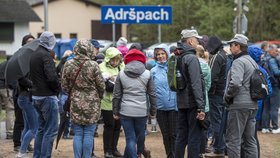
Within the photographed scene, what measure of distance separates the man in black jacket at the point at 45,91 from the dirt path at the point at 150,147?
4.47 feet

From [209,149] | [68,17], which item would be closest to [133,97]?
[209,149]

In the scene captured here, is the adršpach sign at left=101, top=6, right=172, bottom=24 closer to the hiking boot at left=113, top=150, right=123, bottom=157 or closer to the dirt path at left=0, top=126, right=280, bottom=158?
the dirt path at left=0, top=126, right=280, bottom=158

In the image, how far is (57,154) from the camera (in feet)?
35.5

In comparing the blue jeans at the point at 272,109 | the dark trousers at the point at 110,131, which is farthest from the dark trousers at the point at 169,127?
the blue jeans at the point at 272,109

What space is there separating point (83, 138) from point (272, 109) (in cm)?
635

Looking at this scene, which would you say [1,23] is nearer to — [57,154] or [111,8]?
[111,8]

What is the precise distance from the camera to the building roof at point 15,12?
154 ft

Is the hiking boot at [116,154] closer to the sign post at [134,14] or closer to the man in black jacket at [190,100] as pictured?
the man in black jacket at [190,100]

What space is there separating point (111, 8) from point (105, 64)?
6294 millimetres

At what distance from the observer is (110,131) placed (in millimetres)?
10289

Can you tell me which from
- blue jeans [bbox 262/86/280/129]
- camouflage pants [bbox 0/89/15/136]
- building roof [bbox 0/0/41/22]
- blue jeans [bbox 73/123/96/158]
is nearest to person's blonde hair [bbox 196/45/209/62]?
blue jeans [bbox 73/123/96/158]

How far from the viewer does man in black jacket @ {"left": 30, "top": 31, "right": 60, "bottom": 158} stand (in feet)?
29.5

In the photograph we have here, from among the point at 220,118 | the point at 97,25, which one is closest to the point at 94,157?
the point at 220,118

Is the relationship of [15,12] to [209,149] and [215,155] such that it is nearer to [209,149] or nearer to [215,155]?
[209,149]
